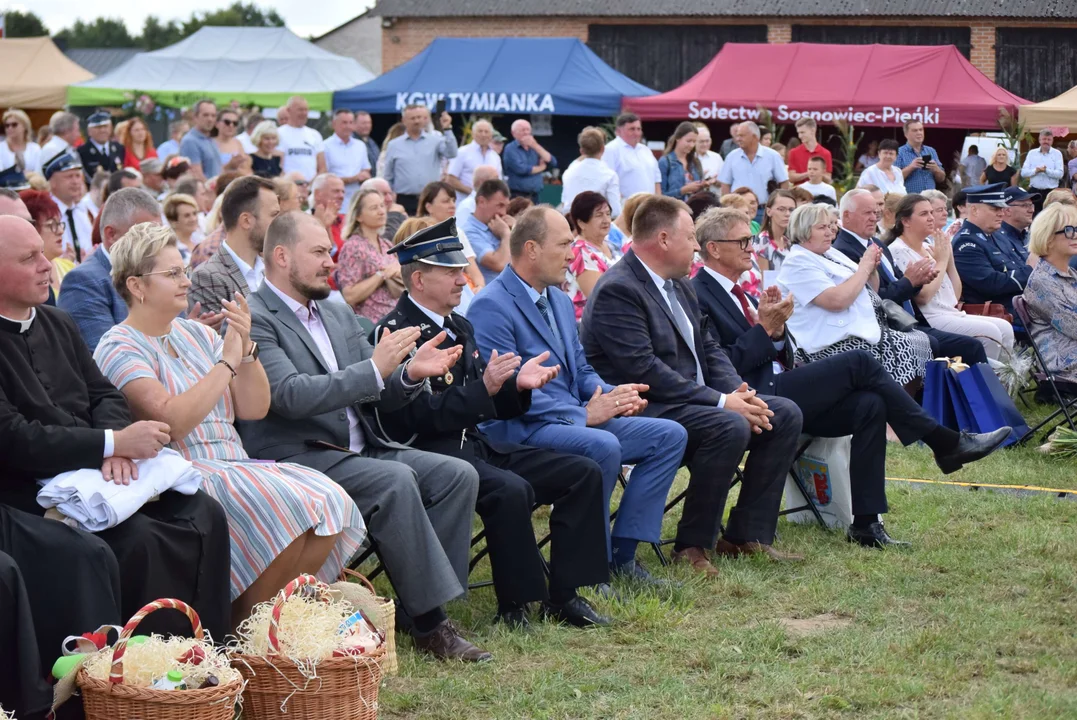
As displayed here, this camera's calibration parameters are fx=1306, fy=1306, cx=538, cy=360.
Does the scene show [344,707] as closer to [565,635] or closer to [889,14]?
[565,635]

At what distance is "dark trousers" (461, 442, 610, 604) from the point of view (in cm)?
488

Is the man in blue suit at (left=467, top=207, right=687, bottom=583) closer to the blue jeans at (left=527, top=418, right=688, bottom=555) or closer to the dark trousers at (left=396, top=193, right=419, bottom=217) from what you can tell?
the blue jeans at (left=527, top=418, right=688, bottom=555)

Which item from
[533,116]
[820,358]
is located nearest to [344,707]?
[820,358]

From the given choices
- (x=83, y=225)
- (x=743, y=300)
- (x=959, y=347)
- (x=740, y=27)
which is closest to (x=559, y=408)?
(x=743, y=300)

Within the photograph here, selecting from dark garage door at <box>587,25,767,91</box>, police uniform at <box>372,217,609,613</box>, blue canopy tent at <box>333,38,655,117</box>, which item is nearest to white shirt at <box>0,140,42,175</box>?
police uniform at <box>372,217,609,613</box>

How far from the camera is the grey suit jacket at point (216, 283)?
568 centimetres

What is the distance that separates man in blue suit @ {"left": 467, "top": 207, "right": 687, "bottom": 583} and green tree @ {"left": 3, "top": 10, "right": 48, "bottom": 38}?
7685 centimetres

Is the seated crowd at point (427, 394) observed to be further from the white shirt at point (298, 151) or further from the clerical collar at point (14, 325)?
the white shirt at point (298, 151)

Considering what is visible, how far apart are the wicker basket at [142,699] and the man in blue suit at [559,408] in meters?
2.28

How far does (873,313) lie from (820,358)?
0.44 metres

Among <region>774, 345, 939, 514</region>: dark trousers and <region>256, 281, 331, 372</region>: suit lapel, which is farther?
<region>774, 345, 939, 514</region>: dark trousers

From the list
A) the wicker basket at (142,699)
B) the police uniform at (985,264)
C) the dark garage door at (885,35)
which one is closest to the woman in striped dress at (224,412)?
the wicker basket at (142,699)

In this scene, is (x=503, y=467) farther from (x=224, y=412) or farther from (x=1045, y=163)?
(x=1045, y=163)

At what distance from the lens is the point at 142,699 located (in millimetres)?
3250
